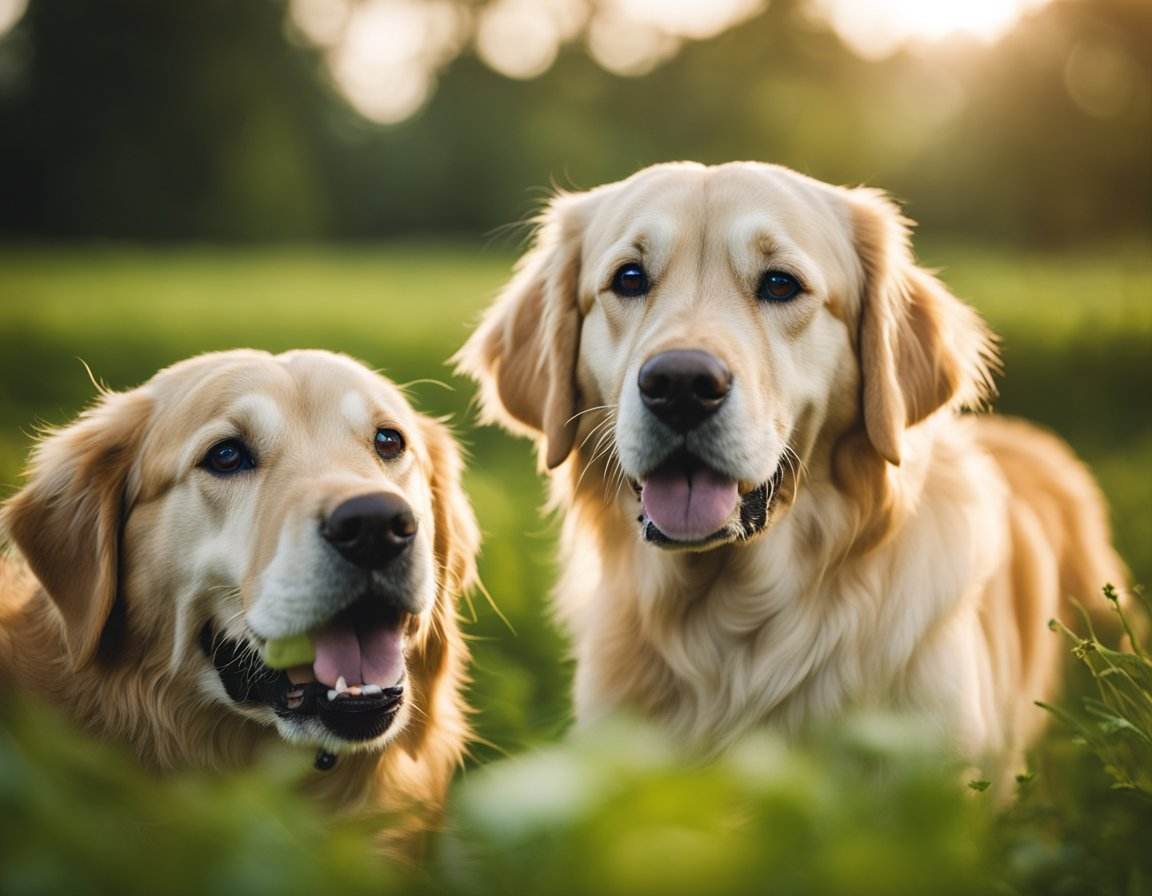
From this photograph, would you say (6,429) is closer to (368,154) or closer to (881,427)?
(881,427)

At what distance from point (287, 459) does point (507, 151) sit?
34.9 metres

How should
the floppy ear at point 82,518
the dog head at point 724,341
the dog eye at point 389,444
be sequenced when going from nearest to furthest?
the floppy ear at point 82,518 < the dog head at point 724,341 < the dog eye at point 389,444

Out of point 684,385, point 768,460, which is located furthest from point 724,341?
point 768,460

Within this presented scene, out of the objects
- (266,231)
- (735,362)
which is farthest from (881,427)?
(266,231)

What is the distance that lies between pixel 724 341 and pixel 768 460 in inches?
13.5

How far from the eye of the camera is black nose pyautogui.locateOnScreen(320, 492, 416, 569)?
7.56 feet

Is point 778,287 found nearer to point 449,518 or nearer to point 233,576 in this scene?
point 449,518

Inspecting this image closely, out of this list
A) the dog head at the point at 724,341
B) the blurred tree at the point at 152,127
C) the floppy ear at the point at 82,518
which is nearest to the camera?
the floppy ear at the point at 82,518

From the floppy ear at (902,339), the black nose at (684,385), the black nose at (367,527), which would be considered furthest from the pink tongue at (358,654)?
the floppy ear at (902,339)

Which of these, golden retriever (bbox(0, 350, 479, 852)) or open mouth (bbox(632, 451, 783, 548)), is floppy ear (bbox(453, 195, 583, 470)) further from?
golden retriever (bbox(0, 350, 479, 852))

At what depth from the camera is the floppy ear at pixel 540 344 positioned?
10.7ft

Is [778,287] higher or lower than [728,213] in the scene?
lower

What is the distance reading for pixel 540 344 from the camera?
11.2ft

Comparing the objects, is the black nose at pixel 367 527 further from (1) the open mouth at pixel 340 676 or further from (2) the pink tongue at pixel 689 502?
(2) the pink tongue at pixel 689 502
